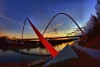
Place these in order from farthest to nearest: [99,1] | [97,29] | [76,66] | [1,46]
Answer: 1. [1,46]
2. [99,1]
3. [97,29]
4. [76,66]

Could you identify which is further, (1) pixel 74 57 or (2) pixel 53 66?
(1) pixel 74 57

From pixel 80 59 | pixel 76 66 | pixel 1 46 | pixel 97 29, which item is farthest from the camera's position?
pixel 1 46

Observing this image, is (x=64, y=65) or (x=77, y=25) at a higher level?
(x=77, y=25)

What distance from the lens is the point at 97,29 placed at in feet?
239

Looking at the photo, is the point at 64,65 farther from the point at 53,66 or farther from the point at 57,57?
the point at 57,57

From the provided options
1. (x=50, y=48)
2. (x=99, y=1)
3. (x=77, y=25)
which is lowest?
(x=50, y=48)

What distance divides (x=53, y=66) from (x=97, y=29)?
5228 cm

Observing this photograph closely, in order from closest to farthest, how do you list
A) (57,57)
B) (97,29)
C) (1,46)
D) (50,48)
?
(57,57), (50,48), (97,29), (1,46)

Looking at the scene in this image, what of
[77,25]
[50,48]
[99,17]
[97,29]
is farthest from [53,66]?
[99,17]

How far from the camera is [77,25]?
80.1 meters

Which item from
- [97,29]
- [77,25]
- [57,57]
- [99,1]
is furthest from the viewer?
[99,1]

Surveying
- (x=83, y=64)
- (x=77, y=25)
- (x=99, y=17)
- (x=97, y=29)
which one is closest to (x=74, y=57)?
(x=83, y=64)

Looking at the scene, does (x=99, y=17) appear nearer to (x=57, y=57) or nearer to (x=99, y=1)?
(x=99, y=1)

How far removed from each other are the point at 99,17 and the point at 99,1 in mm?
6603
